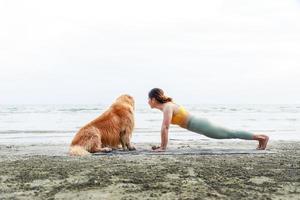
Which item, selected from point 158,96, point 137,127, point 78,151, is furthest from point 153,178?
point 137,127

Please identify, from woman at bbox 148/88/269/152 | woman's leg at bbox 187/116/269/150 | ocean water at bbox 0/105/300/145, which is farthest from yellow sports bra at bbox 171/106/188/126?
ocean water at bbox 0/105/300/145

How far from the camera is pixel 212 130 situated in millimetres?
7141

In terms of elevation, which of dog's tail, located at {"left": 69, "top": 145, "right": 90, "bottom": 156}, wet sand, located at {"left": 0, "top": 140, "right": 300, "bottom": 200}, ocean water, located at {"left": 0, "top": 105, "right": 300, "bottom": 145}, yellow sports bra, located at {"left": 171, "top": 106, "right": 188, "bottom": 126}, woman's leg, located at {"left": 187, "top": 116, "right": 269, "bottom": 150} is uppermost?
yellow sports bra, located at {"left": 171, "top": 106, "right": 188, "bottom": 126}

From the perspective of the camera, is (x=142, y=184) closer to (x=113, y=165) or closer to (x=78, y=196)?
(x=78, y=196)

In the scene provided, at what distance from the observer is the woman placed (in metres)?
7.09

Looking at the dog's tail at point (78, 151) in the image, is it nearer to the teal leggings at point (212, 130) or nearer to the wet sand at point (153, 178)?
the wet sand at point (153, 178)

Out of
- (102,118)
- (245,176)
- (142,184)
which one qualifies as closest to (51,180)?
(142,184)

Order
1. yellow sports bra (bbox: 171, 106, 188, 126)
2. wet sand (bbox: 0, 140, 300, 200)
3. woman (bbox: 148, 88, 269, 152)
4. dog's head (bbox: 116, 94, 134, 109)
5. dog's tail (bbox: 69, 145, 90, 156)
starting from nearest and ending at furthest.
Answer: wet sand (bbox: 0, 140, 300, 200)
dog's tail (bbox: 69, 145, 90, 156)
woman (bbox: 148, 88, 269, 152)
yellow sports bra (bbox: 171, 106, 188, 126)
dog's head (bbox: 116, 94, 134, 109)

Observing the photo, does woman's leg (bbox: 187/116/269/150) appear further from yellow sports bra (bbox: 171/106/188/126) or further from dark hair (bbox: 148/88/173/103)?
dark hair (bbox: 148/88/173/103)

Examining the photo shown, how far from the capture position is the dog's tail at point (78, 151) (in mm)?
6801

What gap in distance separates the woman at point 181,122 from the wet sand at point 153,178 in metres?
1.01

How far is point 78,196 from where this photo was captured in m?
3.71

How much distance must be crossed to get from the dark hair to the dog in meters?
0.60

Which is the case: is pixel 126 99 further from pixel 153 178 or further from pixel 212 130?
pixel 153 178
